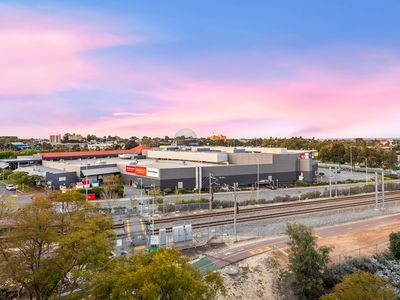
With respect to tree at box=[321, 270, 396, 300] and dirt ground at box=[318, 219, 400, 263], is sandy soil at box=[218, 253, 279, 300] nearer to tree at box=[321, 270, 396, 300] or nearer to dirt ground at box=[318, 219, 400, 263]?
dirt ground at box=[318, 219, 400, 263]

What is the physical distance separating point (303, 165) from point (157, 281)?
75.0 meters

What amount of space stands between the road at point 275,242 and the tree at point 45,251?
47.8 feet

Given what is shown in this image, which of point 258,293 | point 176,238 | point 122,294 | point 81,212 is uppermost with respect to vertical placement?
point 81,212

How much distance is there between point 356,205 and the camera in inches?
2256

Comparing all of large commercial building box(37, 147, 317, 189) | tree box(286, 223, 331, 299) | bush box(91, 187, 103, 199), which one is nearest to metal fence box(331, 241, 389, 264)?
tree box(286, 223, 331, 299)

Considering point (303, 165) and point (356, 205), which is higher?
point (303, 165)

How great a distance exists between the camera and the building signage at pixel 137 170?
250ft

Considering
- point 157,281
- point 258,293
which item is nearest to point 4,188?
point 258,293

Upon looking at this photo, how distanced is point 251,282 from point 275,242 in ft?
30.1

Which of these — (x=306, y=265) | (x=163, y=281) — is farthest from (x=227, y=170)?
(x=163, y=281)

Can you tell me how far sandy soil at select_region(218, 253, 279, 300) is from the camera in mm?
28891

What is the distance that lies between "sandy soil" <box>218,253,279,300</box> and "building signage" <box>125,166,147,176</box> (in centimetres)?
4705

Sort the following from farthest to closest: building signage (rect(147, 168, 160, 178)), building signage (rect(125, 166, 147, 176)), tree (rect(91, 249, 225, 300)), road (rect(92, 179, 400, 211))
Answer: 1. building signage (rect(125, 166, 147, 176))
2. building signage (rect(147, 168, 160, 178))
3. road (rect(92, 179, 400, 211))
4. tree (rect(91, 249, 225, 300))

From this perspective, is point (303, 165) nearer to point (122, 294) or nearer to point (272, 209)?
point (272, 209)
